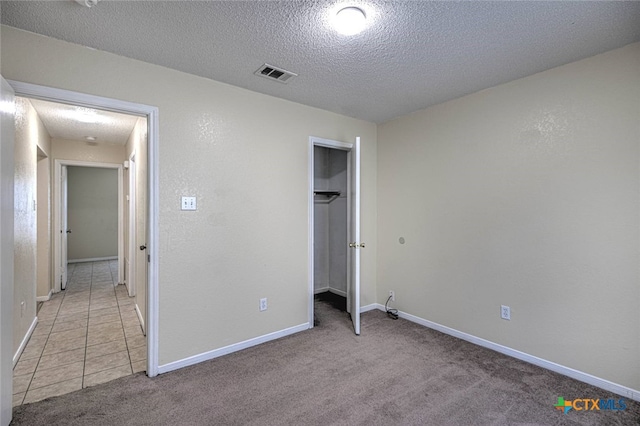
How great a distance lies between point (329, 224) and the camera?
16.0ft

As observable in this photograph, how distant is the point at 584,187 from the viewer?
2283 mm

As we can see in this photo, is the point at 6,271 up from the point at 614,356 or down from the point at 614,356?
up

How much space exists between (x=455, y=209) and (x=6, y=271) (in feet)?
11.6

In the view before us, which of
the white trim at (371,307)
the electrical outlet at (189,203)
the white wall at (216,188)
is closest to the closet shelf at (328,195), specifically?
the white wall at (216,188)

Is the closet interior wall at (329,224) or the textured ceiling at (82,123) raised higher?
the textured ceiling at (82,123)

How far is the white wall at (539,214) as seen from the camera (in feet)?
6.97

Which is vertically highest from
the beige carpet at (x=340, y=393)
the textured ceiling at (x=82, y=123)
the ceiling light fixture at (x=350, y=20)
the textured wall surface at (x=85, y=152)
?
the textured ceiling at (x=82, y=123)

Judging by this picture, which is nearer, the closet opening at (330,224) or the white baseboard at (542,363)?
the white baseboard at (542,363)

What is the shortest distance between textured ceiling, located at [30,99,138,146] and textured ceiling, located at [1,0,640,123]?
5.70ft

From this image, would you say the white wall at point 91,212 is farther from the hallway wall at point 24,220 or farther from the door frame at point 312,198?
the door frame at point 312,198

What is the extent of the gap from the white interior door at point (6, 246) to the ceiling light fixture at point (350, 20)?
1.96 m

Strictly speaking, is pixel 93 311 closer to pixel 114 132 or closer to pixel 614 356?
pixel 114 132

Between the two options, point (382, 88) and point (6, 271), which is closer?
point (6, 271)

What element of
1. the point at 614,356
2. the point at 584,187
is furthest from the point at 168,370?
the point at 584,187
